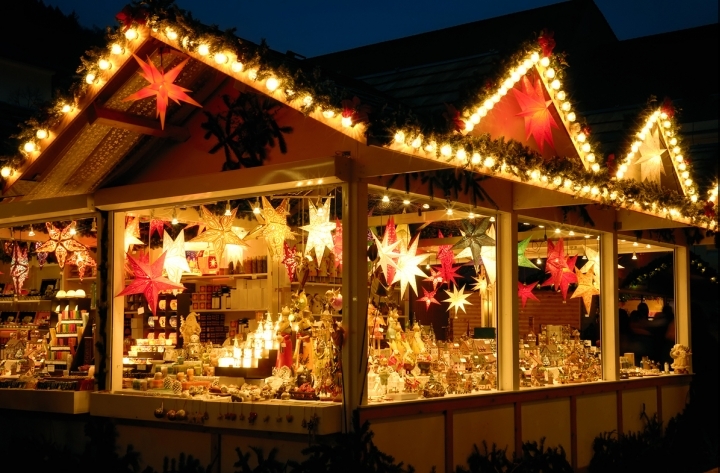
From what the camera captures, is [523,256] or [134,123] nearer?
[134,123]

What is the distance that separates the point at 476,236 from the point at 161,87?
3.42 metres

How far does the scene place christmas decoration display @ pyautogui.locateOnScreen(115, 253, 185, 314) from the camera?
29.0 ft

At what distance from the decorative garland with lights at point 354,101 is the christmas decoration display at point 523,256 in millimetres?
1765

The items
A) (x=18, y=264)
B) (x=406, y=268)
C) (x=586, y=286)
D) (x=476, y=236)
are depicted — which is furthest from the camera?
(x=586, y=286)

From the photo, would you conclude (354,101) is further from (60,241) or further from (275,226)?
(60,241)

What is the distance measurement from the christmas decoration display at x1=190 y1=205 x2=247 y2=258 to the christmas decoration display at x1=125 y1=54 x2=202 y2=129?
2.20 meters

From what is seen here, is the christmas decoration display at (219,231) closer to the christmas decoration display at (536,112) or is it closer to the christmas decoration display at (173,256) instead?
the christmas decoration display at (173,256)

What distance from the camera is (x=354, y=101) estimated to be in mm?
6645

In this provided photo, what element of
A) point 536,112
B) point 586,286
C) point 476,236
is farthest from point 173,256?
point 586,286

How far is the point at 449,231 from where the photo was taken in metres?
11.3

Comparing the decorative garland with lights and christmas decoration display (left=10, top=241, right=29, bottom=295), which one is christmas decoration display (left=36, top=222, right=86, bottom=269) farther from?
the decorative garland with lights

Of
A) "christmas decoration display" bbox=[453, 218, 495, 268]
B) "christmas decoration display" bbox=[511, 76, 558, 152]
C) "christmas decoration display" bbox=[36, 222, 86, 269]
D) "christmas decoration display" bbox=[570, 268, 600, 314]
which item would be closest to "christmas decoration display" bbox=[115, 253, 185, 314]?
"christmas decoration display" bbox=[36, 222, 86, 269]

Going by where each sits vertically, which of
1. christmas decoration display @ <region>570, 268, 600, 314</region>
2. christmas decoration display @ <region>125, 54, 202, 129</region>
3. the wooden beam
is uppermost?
christmas decoration display @ <region>125, 54, 202, 129</region>

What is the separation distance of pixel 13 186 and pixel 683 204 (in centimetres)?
742
